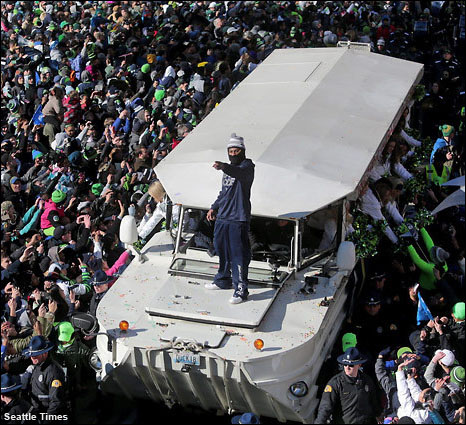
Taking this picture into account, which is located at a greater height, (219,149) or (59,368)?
(219,149)

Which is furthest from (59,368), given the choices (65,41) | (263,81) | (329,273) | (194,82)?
(65,41)

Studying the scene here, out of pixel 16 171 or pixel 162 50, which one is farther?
pixel 162 50

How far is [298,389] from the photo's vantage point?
11078 millimetres

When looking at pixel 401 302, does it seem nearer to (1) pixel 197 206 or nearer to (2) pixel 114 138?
(1) pixel 197 206

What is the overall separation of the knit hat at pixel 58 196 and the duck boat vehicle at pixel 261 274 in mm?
3375

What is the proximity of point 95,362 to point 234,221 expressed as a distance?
2.39m

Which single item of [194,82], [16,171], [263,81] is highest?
[263,81]

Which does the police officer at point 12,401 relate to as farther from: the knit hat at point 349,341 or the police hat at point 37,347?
the knit hat at point 349,341

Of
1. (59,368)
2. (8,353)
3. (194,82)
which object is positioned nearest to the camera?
(59,368)

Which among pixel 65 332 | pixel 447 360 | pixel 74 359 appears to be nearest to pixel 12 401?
pixel 74 359

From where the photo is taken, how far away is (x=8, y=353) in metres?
12.0

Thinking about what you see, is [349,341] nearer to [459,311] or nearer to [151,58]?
[459,311]

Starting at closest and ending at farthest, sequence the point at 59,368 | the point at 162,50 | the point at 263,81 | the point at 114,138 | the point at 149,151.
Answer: the point at 59,368 → the point at 263,81 → the point at 149,151 → the point at 114,138 → the point at 162,50

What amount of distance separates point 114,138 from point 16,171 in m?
2.03
